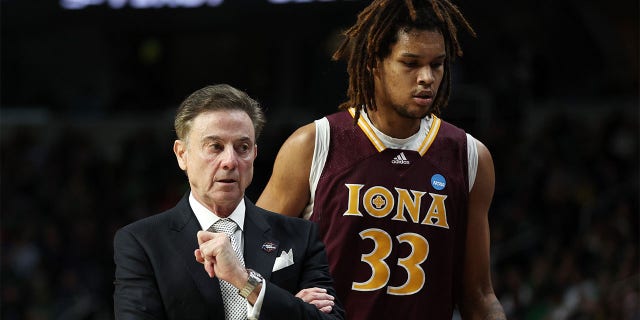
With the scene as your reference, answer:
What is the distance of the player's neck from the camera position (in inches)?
194

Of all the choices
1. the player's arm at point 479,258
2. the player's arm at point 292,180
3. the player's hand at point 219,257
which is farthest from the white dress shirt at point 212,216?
the player's arm at point 479,258

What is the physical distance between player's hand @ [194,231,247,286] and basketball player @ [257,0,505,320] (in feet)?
4.71

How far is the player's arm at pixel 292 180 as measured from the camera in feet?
16.0

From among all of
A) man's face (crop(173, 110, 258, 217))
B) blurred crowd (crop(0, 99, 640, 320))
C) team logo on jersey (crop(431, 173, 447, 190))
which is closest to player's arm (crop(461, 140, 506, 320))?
team logo on jersey (crop(431, 173, 447, 190))

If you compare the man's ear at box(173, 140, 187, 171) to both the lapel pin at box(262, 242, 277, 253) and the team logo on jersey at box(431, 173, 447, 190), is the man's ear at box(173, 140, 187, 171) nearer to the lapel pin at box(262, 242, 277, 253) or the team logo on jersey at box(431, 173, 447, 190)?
the lapel pin at box(262, 242, 277, 253)

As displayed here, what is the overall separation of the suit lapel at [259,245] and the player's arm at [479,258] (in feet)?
4.66

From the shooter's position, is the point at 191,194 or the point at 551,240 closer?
the point at 191,194

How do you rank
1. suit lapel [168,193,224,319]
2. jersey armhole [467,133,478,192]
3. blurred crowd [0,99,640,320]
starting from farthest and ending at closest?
1. blurred crowd [0,99,640,320]
2. jersey armhole [467,133,478,192]
3. suit lapel [168,193,224,319]

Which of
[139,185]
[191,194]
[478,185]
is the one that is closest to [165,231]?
[191,194]

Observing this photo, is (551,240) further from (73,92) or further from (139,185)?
(73,92)

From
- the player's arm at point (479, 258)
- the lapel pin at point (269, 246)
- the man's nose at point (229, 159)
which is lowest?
the player's arm at point (479, 258)

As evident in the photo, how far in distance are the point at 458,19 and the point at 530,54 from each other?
11.1 meters

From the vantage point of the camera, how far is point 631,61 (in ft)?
55.2

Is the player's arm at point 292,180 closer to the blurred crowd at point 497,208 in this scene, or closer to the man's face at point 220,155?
the man's face at point 220,155
